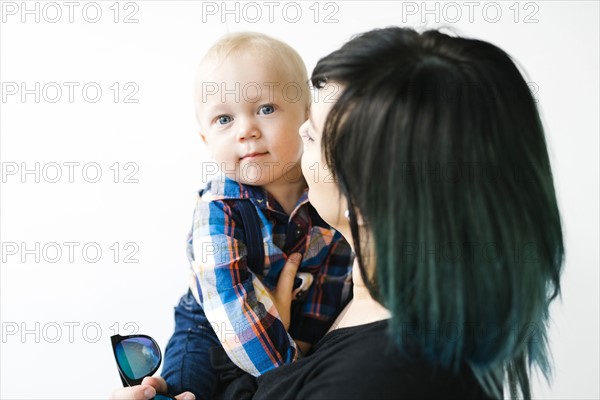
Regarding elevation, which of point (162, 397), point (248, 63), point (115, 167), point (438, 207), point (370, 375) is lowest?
point (162, 397)

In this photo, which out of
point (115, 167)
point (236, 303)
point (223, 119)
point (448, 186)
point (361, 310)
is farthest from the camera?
point (115, 167)

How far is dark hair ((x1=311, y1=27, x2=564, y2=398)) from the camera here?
34.6 inches

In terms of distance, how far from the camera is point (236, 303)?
128cm

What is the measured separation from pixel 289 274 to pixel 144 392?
37 cm

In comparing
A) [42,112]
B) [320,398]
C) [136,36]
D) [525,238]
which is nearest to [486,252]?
[525,238]

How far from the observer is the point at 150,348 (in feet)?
4.42

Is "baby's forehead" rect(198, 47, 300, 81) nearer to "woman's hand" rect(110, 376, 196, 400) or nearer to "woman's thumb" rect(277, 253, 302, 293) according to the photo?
"woman's thumb" rect(277, 253, 302, 293)

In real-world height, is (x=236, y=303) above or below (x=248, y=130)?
below

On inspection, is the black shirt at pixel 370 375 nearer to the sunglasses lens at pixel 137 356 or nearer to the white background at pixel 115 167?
the sunglasses lens at pixel 137 356

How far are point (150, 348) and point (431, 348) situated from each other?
0.66 metres

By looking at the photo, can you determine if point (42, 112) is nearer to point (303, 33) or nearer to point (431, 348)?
point (303, 33)

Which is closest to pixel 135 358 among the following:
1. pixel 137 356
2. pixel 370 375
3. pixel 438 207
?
pixel 137 356

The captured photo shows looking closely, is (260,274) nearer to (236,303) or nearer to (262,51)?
(236,303)

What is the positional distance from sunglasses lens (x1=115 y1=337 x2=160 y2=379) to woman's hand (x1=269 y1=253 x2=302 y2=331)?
0.27 metres
